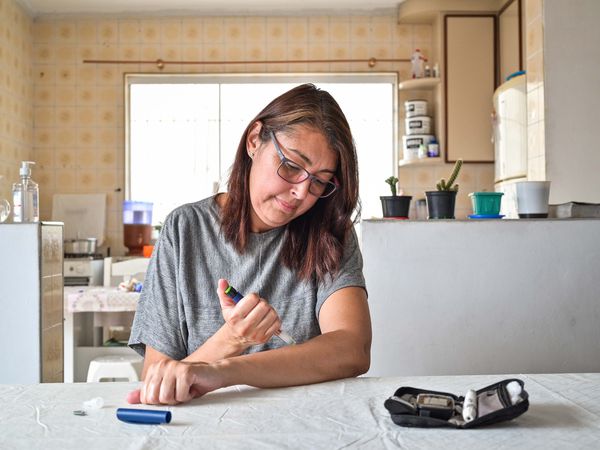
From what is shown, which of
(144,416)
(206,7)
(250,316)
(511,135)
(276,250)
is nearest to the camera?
(144,416)

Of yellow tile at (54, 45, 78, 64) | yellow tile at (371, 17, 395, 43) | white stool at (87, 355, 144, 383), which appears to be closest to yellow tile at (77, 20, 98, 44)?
yellow tile at (54, 45, 78, 64)

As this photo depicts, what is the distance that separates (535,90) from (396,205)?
3.26 feet

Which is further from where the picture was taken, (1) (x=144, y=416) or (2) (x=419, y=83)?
(2) (x=419, y=83)

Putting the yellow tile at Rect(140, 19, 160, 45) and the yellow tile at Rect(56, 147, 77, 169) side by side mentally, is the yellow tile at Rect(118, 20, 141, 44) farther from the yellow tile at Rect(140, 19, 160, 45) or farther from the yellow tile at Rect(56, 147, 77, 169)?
the yellow tile at Rect(56, 147, 77, 169)

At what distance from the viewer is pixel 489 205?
7.25 feet

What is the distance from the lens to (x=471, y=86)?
5.16m

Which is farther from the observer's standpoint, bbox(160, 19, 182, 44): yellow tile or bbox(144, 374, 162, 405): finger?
bbox(160, 19, 182, 44): yellow tile

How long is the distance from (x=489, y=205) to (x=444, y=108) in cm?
311

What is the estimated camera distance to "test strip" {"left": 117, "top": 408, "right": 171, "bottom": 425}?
34.6 inches

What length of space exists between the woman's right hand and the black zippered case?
26 cm

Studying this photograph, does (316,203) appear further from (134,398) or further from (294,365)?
(134,398)

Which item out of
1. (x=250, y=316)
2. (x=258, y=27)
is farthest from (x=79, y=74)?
(x=250, y=316)

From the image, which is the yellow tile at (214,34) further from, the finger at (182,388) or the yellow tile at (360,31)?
the finger at (182,388)

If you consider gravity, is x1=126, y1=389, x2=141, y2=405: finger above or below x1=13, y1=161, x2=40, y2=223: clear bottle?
below
